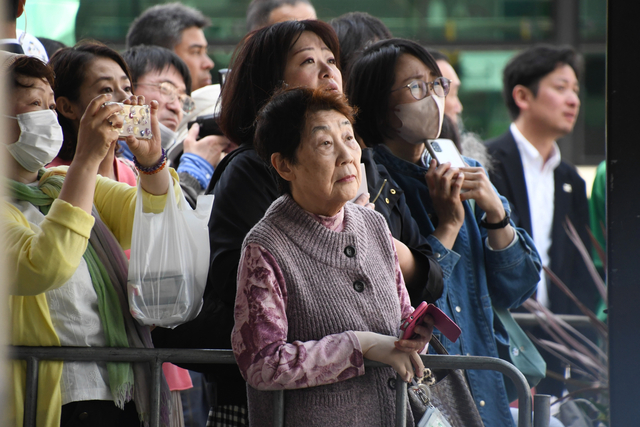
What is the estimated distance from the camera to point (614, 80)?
1859 millimetres

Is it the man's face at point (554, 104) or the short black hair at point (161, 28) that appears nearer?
the short black hair at point (161, 28)

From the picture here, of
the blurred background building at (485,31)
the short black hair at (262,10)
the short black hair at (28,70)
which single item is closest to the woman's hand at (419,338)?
the short black hair at (28,70)

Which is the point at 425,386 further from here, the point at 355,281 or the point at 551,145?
the point at 551,145

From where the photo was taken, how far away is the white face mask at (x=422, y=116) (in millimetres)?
2711

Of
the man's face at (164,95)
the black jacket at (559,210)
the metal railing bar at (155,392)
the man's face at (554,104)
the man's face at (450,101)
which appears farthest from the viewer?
the man's face at (554,104)

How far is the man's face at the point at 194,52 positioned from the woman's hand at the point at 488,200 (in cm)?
252

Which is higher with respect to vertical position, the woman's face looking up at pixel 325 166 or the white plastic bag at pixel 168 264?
the woman's face looking up at pixel 325 166

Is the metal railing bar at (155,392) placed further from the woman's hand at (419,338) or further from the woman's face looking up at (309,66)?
the woman's face looking up at (309,66)

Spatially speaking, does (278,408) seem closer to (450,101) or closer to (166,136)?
(166,136)

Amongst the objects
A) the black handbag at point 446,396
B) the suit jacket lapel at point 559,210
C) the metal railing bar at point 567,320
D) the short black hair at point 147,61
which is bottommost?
the metal railing bar at point 567,320

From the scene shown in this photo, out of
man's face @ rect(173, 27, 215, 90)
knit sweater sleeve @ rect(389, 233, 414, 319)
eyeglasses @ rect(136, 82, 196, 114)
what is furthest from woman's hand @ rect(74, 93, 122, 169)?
man's face @ rect(173, 27, 215, 90)

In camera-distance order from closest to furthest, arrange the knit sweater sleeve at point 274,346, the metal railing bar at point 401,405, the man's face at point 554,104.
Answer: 1. the knit sweater sleeve at point 274,346
2. the metal railing bar at point 401,405
3. the man's face at point 554,104

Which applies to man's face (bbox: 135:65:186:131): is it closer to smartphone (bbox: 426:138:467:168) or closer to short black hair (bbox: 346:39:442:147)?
short black hair (bbox: 346:39:442:147)

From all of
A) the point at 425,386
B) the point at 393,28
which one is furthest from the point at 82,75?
the point at 393,28
